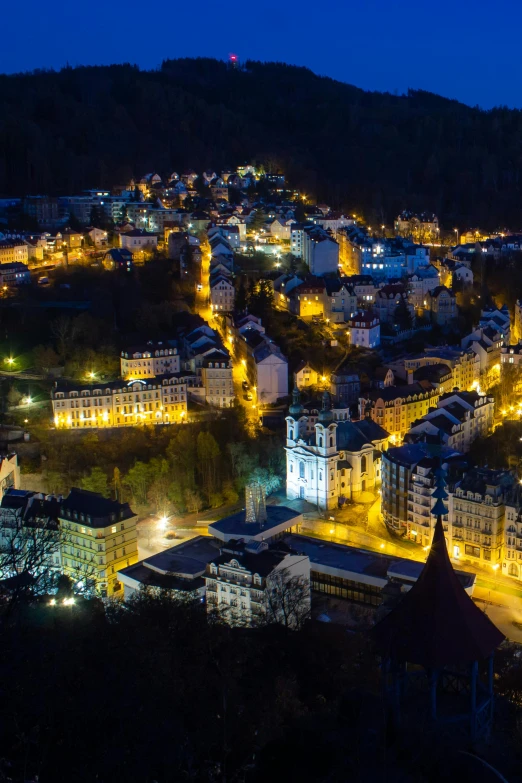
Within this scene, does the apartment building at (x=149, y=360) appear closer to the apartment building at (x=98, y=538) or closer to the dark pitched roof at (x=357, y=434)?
the dark pitched roof at (x=357, y=434)

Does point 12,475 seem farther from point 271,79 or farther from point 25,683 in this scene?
point 271,79

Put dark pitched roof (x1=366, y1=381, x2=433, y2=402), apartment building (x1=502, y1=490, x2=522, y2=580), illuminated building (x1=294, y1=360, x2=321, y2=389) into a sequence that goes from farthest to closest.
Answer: illuminated building (x1=294, y1=360, x2=321, y2=389) < dark pitched roof (x1=366, y1=381, x2=433, y2=402) < apartment building (x1=502, y1=490, x2=522, y2=580)

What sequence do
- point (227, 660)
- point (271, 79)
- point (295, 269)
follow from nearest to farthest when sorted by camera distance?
point (227, 660) → point (295, 269) → point (271, 79)

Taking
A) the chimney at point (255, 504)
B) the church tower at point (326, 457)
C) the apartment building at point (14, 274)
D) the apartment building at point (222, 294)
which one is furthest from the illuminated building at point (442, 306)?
the chimney at point (255, 504)

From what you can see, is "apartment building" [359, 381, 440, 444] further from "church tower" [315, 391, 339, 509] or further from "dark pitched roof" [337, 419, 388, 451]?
"church tower" [315, 391, 339, 509]

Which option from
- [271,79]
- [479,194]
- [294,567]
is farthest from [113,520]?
[271,79]

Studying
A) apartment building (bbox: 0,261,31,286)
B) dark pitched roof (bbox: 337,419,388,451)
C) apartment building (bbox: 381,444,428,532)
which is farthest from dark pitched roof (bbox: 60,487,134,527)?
apartment building (bbox: 0,261,31,286)
